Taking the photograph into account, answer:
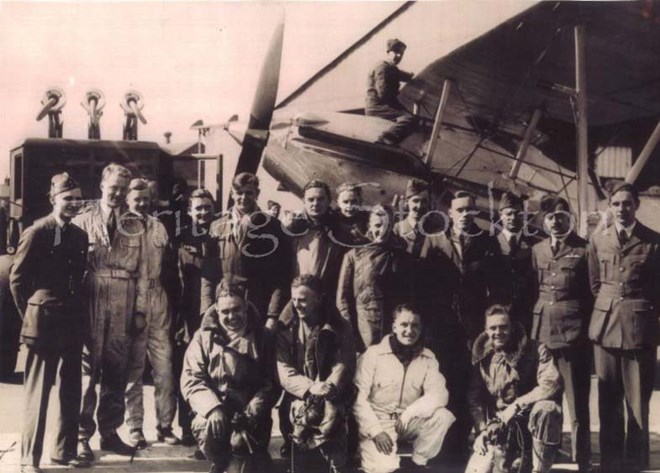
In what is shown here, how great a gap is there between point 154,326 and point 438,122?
2297 mm

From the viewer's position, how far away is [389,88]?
13.8 feet

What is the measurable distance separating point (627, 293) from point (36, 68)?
153 inches

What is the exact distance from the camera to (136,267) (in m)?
3.68

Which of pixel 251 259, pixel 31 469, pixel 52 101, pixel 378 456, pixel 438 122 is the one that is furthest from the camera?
pixel 438 122

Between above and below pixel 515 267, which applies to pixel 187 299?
below

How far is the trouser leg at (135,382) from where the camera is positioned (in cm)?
365

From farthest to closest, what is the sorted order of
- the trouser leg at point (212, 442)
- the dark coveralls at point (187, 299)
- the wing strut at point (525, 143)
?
1. the wing strut at point (525, 143)
2. the dark coveralls at point (187, 299)
3. the trouser leg at point (212, 442)

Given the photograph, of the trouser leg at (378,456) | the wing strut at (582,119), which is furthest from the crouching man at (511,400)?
the wing strut at (582,119)

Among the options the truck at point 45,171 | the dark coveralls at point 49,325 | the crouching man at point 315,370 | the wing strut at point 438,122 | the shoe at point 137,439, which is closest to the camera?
the crouching man at point 315,370

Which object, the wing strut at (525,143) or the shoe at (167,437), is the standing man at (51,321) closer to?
the shoe at (167,437)

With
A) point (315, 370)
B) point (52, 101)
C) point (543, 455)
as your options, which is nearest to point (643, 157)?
point (543, 455)

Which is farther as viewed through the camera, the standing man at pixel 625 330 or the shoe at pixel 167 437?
the shoe at pixel 167 437

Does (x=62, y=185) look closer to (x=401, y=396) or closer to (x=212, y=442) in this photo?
(x=212, y=442)

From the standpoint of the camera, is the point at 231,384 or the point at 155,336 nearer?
the point at 231,384
